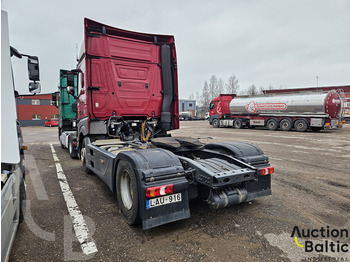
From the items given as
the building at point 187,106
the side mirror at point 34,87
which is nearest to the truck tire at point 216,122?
the side mirror at point 34,87

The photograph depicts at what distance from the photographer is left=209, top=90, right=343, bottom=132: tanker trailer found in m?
16.7

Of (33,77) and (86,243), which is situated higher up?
(33,77)

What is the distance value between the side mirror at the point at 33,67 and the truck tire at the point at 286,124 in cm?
1903

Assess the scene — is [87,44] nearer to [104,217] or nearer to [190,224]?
[104,217]

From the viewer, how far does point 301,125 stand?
1788cm

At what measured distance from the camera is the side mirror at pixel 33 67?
3648mm

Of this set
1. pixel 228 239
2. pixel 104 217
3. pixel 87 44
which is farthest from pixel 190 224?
pixel 87 44

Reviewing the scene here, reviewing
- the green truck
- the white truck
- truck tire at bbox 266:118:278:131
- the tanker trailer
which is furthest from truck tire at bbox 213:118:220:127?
the white truck

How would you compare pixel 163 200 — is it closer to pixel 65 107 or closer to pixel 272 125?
pixel 65 107

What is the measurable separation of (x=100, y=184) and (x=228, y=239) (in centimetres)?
312

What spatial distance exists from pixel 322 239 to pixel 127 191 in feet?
8.56

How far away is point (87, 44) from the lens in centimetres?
514

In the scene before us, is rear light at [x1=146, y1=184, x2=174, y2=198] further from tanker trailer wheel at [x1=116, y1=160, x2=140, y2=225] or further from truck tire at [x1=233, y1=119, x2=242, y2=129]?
truck tire at [x1=233, y1=119, x2=242, y2=129]

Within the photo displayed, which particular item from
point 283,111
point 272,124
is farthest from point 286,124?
point 272,124
